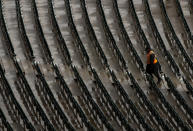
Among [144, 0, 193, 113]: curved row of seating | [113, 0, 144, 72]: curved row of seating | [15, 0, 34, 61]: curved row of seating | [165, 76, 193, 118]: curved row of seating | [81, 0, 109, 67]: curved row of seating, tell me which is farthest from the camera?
[15, 0, 34, 61]: curved row of seating

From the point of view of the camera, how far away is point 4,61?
827 centimetres

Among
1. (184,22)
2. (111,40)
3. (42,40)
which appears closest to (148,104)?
(111,40)

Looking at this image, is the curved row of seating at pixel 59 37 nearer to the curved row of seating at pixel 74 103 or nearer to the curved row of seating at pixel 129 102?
the curved row of seating at pixel 74 103

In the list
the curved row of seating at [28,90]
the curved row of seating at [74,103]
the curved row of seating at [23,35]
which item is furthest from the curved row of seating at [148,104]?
the curved row of seating at [23,35]

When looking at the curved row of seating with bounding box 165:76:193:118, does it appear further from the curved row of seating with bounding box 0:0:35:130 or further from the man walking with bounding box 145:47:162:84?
the curved row of seating with bounding box 0:0:35:130

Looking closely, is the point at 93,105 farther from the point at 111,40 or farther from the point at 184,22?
the point at 184,22

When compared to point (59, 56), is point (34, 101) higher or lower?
lower

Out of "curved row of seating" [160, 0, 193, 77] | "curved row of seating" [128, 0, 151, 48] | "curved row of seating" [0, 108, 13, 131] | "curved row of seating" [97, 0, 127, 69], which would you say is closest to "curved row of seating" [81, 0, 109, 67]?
"curved row of seating" [97, 0, 127, 69]

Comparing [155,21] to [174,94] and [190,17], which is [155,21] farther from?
[174,94]

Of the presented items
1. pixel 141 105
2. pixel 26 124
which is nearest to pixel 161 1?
pixel 141 105

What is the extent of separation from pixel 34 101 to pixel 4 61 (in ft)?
4.37

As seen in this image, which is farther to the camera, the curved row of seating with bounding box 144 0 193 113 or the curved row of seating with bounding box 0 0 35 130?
the curved row of seating with bounding box 144 0 193 113

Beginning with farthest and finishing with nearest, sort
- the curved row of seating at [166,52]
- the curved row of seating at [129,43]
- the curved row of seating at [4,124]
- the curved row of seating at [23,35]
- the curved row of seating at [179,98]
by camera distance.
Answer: the curved row of seating at [23,35] < the curved row of seating at [129,43] < the curved row of seating at [166,52] < the curved row of seating at [179,98] < the curved row of seating at [4,124]

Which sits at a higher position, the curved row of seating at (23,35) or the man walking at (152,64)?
the curved row of seating at (23,35)
